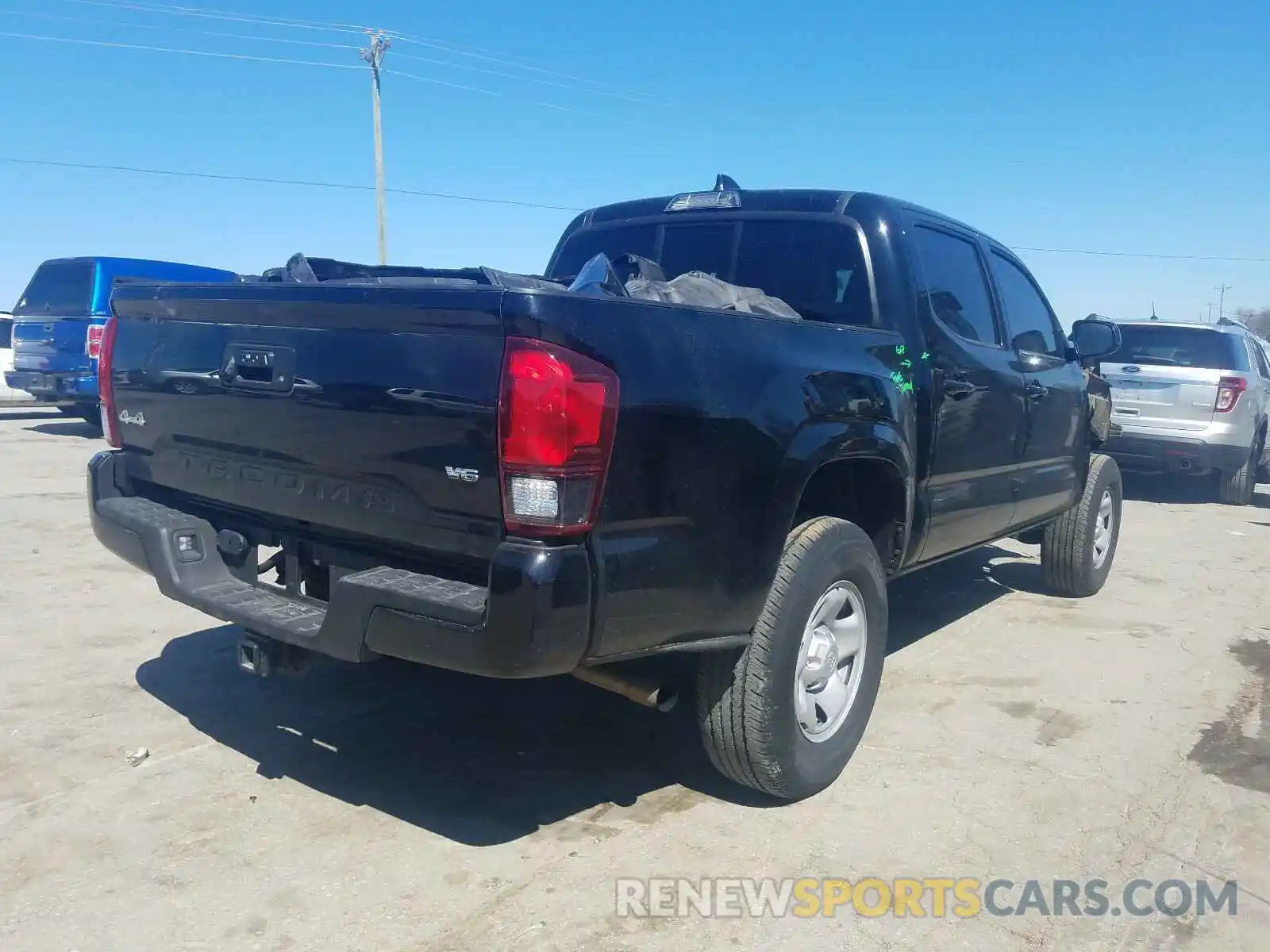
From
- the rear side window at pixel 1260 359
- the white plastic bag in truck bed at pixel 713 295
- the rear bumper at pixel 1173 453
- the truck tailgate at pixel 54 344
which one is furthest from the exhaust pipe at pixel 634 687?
the truck tailgate at pixel 54 344

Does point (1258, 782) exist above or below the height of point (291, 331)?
below

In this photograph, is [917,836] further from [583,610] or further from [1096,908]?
[583,610]

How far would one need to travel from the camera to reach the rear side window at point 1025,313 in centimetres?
509

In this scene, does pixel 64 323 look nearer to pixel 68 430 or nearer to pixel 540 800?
pixel 68 430

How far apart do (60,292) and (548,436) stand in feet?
40.1

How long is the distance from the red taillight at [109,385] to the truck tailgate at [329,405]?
123 millimetres

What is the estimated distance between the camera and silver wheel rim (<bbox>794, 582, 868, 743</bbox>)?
133 inches

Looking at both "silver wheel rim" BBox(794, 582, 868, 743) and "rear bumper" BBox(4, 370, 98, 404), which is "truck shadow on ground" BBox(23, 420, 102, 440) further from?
"silver wheel rim" BBox(794, 582, 868, 743)

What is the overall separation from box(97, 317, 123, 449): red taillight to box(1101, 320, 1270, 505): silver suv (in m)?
8.79

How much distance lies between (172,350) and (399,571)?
1.24 metres

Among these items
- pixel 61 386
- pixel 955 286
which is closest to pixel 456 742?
pixel 955 286

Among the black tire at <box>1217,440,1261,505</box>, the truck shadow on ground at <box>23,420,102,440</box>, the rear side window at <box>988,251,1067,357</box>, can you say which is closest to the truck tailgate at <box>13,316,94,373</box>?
the truck shadow on ground at <box>23,420,102,440</box>

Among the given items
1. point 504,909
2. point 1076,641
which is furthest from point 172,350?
point 1076,641

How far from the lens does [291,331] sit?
9.70ft
